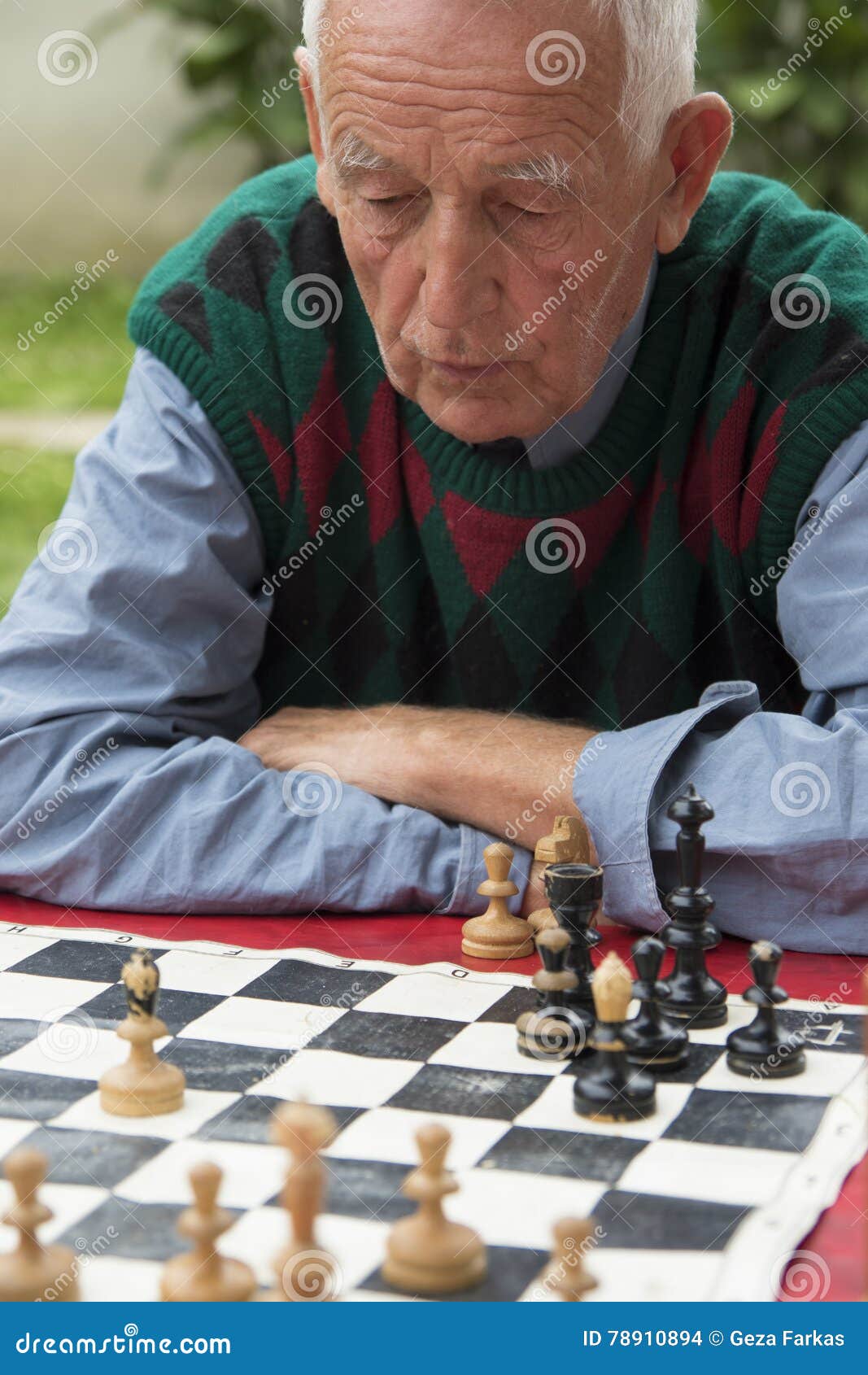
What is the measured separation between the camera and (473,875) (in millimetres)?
1729

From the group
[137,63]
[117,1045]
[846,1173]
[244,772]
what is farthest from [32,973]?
[137,63]

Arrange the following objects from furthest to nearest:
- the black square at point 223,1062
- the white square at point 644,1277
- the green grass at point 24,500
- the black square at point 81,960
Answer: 1. the green grass at point 24,500
2. the black square at point 81,960
3. the black square at point 223,1062
4. the white square at point 644,1277

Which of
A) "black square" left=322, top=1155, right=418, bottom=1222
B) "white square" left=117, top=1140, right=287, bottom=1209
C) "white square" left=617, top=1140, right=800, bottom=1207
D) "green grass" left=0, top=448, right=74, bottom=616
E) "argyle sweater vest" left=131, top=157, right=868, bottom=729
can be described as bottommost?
"green grass" left=0, top=448, right=74, bottom=616

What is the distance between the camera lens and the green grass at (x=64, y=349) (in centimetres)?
653

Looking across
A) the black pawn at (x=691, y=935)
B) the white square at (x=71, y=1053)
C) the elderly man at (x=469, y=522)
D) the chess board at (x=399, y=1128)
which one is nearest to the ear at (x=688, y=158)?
the elderly man at (x=469, y=522)

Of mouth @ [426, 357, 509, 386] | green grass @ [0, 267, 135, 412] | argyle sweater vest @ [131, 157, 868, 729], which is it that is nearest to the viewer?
mouth @ [426, 357, 509, 386]

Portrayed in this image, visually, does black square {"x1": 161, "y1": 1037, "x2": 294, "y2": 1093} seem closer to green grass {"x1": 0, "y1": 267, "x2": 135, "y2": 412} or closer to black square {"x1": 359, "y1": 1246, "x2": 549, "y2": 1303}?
black square {"x1": 359, "y1": 1246, "x2": 549, "y2": 1303}

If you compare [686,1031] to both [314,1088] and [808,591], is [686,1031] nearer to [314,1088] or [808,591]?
[314,1088]

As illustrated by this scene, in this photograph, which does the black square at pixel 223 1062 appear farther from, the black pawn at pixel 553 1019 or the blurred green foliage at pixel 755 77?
the blurred green foliage at pixel 755 77

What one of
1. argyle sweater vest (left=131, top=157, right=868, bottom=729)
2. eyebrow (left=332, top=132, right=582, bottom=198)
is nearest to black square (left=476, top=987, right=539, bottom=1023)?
argyle sweater vest (left=131, top=157, right=868, bottom=729)

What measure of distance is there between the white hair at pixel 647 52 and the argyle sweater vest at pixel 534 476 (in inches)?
10.5

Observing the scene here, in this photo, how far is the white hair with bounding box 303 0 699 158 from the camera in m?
1.71

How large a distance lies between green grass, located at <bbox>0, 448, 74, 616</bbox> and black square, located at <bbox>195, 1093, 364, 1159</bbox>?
398 centimetres

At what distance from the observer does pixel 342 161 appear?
1.72 meters
